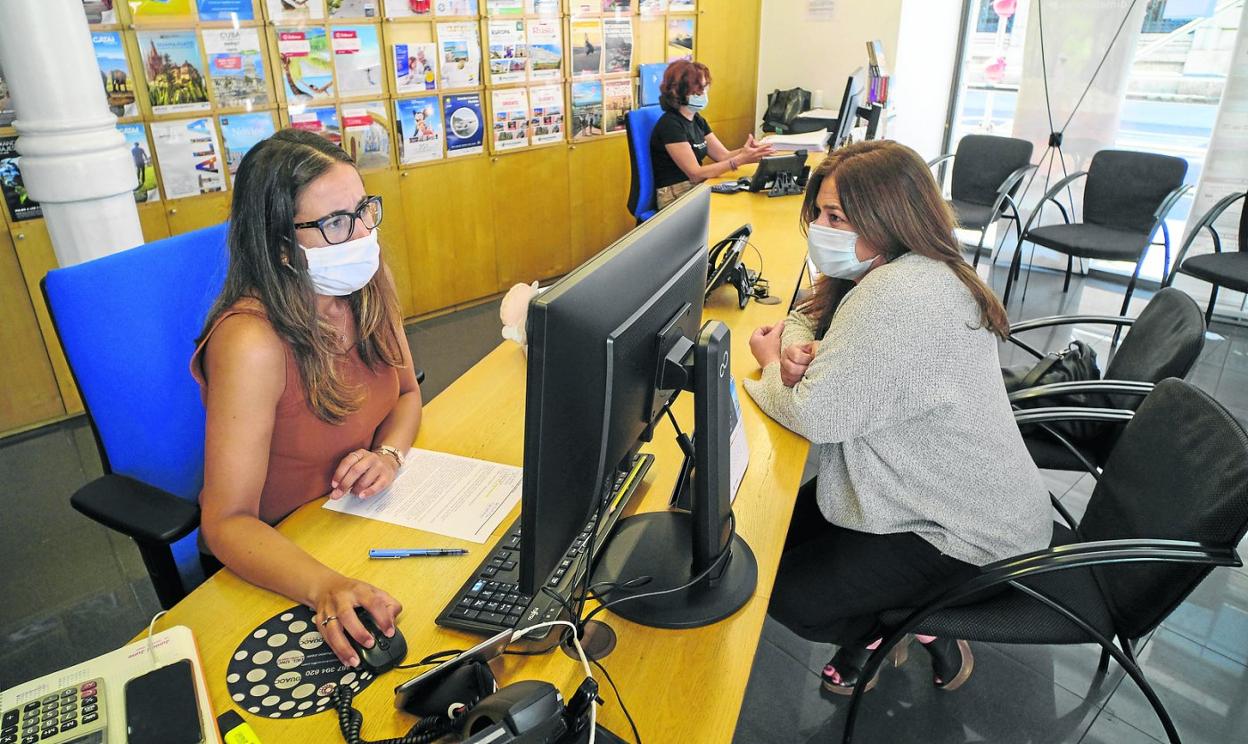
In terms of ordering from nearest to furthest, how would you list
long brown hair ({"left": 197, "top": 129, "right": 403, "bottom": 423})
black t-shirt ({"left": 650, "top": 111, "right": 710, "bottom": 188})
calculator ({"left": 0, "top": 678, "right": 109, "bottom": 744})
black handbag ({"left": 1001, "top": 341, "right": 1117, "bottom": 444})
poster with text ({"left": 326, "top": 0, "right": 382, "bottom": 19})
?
calculator ({"left": 0, "top": 678, "right": 109, "bottom": 744}) → long brown hair ({"left": 197, "top": 129, "right": 403, "bottom": 423}) → black handbag ({"left": 1001, "top": 341, "right": 1117, "bottom": 444}) → poster with text ({"left": 326, "top": 0, "right": 382, "bottom": 19}) → black t-shirt ({"left": 650, "top": 111, "right": 710, "bottom": 188})

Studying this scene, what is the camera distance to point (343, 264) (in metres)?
1.36

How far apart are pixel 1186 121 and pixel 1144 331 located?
9.64 ft

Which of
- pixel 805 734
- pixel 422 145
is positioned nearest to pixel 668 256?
pixel 805 734

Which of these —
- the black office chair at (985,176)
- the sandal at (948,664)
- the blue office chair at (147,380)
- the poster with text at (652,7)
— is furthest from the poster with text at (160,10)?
the black office chair at (985,176)

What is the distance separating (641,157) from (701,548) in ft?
9.53

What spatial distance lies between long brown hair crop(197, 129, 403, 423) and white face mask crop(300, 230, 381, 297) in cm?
2

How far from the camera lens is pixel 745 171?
4.19m

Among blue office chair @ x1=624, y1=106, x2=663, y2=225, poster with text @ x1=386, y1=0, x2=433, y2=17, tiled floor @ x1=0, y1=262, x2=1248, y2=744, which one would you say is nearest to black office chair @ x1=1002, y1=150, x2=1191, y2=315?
tiled floor @ x1=0, y1=262, x2=1248, y2=744

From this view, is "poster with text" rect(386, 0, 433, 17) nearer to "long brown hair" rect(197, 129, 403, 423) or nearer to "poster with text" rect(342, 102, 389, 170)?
"poster with text" rect(342, 102, 389, 170)

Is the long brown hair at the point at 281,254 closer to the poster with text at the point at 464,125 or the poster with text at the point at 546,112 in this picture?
the poster with text at the point at 464,125

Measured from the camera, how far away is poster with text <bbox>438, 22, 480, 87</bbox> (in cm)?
380

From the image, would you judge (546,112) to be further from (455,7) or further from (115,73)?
(115,73)

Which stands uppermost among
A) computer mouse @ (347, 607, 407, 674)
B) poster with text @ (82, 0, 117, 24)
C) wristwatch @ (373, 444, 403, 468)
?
poster with text @ (82, 0, 117, 24)

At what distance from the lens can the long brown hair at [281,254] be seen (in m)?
1.28
